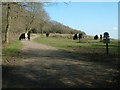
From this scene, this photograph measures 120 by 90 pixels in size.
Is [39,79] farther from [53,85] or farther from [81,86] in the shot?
[81,86]

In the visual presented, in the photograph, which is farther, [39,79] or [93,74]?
[93,74]

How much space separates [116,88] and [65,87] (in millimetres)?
1649

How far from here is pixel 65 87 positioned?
718 centimetres

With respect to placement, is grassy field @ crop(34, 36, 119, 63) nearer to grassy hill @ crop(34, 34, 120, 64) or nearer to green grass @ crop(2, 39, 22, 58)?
grassy hill @ crop(34, 34, 120, 64)

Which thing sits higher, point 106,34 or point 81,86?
point 106,34

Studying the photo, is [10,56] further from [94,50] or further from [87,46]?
[87,46]

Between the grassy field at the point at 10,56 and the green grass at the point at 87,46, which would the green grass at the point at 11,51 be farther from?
the green grass at the point at 87,46

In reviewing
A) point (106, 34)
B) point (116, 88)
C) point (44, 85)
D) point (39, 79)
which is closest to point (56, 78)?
point (39, 79)

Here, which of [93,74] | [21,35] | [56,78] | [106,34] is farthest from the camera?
[21,35]

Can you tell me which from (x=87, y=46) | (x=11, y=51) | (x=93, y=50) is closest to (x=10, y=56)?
(x=11, y=51)

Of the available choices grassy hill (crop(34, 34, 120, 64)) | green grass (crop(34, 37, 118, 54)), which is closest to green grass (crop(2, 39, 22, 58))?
grassy hill (crop(34, 34, 120, 64))

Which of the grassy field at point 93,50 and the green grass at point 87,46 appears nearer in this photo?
the grassy field at point 93,50

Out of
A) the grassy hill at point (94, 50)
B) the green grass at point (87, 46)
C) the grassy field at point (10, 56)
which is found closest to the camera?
the grassy field at point (10, 56)

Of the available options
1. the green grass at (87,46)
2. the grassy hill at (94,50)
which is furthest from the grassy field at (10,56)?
the green grass at (87,46)
